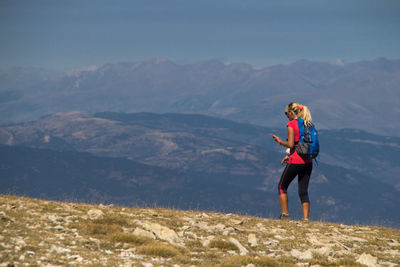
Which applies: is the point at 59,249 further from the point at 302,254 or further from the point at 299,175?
the point at 299,175

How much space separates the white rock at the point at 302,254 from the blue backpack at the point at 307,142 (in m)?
4.96

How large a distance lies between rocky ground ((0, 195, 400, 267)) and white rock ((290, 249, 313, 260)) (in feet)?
0.07

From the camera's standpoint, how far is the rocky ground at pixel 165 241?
927 cm

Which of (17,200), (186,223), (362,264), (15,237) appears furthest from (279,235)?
(17,200)

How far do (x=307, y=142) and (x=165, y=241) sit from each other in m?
6.50

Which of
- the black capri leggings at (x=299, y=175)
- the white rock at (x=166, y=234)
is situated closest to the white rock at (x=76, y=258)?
the white rock at (x=166, y=234)

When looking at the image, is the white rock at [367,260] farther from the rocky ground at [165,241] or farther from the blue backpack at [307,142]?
the blue backpack at [307,142]

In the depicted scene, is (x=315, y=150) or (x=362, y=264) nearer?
(x=362, y=264)

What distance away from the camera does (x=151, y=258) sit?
959cm

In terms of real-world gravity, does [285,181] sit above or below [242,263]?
above

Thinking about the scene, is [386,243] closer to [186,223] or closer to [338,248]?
[338,248]

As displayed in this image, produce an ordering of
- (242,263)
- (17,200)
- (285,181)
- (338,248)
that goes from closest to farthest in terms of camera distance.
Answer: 1. (242,263)
2. (338,248)
3. (17,200)
4. (285,181)

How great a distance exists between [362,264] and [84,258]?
5655 mm

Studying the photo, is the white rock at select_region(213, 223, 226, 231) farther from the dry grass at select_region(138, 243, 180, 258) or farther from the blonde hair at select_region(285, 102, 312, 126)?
the blonde hair at select_region(285, 102, 312, 126)
